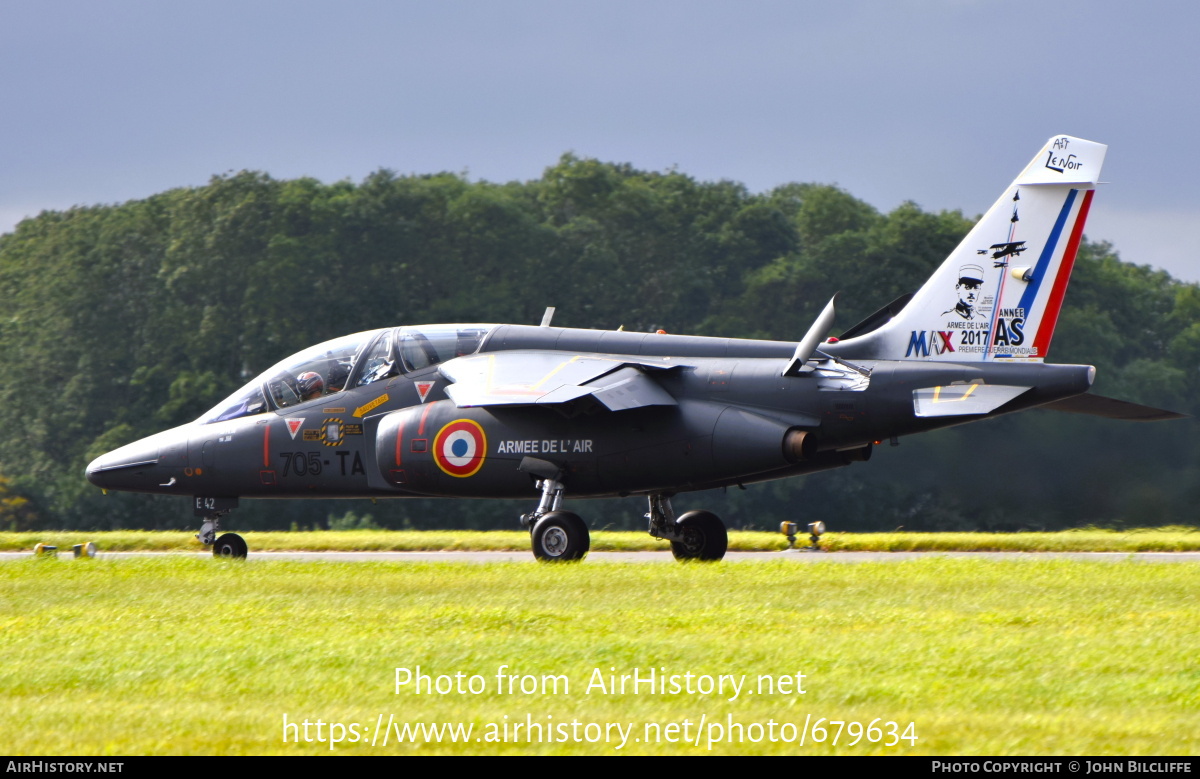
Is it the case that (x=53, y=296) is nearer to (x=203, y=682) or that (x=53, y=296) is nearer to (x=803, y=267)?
(x=803, y=267)

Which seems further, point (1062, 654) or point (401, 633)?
point (401, 633)

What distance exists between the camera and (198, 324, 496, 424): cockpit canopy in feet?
58.3

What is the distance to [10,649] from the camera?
972 cm

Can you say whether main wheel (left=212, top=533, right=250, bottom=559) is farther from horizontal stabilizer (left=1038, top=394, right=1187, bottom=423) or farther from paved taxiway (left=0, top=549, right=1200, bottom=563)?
horizontal stabilizer (left=1038, top=394, right=1187, bottom=423)

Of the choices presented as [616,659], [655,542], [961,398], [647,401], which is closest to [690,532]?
[647,401]

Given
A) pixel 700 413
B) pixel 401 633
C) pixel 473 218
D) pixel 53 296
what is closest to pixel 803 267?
pixel 473 218

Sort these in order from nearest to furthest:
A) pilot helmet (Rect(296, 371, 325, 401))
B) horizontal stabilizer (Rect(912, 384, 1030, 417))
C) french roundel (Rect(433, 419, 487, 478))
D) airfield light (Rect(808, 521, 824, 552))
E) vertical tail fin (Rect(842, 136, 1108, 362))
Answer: horizontal stabilizer (Rect(912, 384, 1030, 417)) → vertical tail fin (Rect(842, 136, 1108, 362)) → french roundel (Rect(433, 419, 487, 478)) → pilot helmet (Rect(296, 371, 325, 401)) → airfield light (Rect(808, 521, 824, 552))

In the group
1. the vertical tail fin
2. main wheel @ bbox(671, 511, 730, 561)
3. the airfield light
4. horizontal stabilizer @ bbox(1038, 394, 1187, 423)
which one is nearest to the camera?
the vertical tail fin

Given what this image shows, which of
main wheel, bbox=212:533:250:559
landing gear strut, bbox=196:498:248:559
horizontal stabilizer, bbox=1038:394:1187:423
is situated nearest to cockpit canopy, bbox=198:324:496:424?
landing gear strut, bbox=196:498:248:559

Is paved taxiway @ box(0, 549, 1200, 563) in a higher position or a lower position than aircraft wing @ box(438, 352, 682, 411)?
lower

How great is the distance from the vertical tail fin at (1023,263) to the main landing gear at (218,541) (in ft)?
30.7

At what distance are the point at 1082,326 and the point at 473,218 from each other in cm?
2222

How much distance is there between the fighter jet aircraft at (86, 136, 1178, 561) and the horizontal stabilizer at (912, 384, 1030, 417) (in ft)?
0.06

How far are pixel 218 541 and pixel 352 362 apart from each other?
3204 mm
